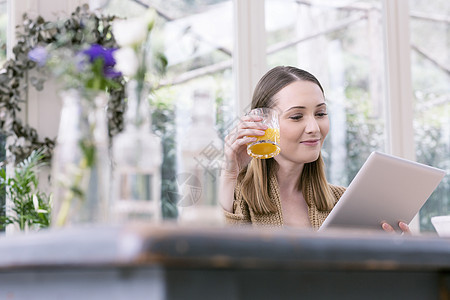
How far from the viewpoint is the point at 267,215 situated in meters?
2.72

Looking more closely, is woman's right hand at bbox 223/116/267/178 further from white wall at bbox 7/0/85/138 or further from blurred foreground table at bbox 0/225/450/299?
blurred foreground table at bbox 0/225/450/299

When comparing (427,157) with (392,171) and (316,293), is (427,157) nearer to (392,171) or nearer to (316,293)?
(392,171)

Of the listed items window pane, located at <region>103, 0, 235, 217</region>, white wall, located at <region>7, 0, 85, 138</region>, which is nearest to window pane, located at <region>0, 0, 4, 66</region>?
white wall, located at <region>7, 0, 85, 138</region>

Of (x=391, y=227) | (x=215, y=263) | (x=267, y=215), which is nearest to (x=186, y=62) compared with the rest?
(x=267, y=215)

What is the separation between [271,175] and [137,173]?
185 centimetres

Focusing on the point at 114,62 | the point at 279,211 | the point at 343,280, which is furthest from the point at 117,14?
the point at 343,280

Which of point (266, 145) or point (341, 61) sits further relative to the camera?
point (341, 61)

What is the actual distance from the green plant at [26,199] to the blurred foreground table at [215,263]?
2033 mm

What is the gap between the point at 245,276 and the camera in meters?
0.75

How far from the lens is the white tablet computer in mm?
1909

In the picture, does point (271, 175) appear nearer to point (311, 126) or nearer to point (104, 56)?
point (311, 126)

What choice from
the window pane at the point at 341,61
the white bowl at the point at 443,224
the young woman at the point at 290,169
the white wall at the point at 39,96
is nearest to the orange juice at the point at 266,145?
the young woman at the point at 290,169

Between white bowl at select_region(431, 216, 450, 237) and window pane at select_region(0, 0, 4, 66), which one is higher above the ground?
window pane at select_region(0, 0, 4, 66)

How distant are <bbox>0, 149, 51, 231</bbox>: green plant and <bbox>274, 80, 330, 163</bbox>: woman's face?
96cm
